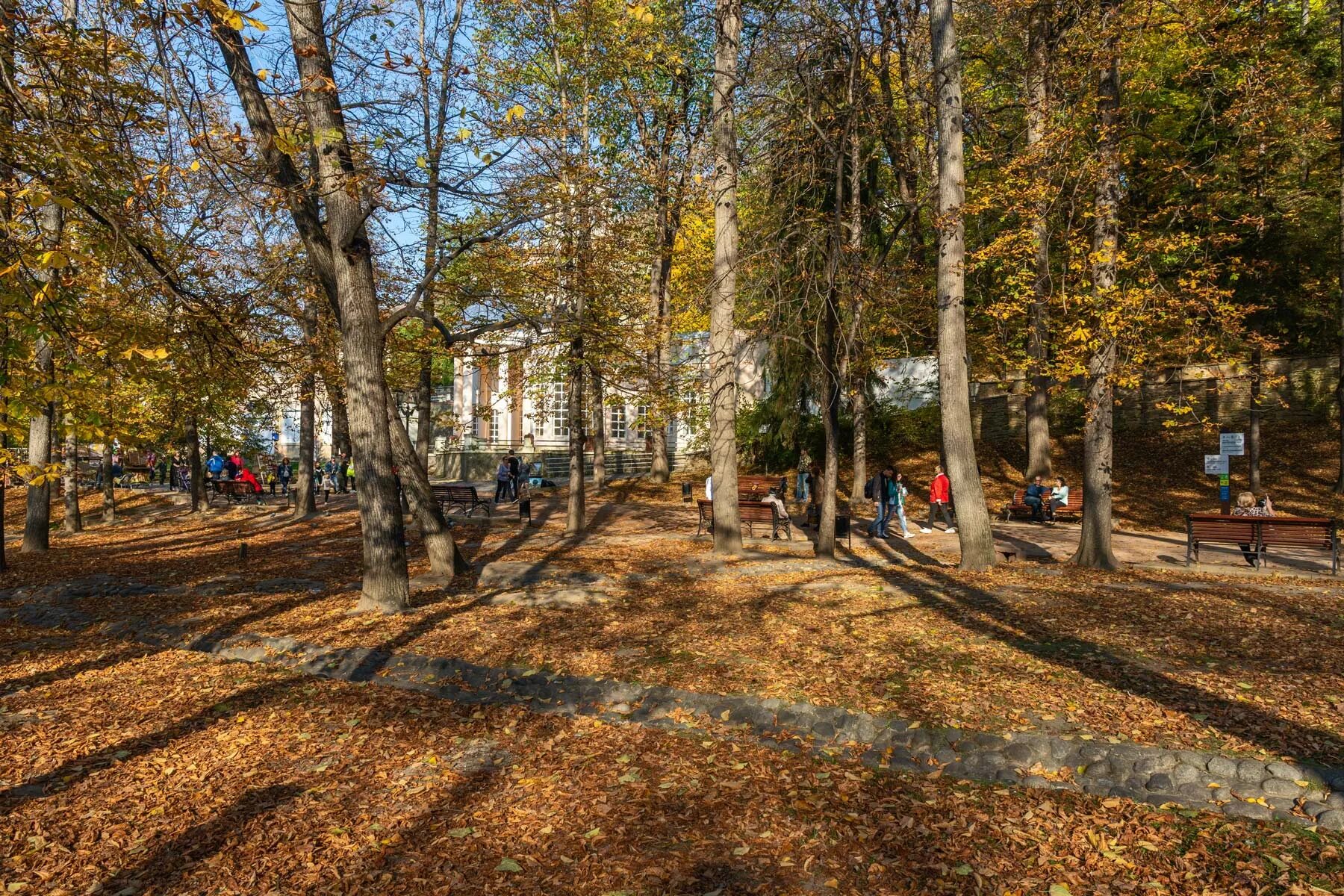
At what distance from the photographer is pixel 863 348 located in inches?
606

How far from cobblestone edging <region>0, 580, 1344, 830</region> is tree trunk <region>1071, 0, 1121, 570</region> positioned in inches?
280

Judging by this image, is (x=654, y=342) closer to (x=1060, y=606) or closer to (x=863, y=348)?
(x=863, y=348)

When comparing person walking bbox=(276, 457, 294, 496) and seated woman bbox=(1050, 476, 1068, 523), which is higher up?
person walking bbox=(276, 457, 294, 496)

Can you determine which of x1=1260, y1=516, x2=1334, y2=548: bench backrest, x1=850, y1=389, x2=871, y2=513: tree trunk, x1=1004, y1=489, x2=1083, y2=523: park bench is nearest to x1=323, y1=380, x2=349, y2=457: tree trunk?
x1=850, y1=389, x2=871, y2=513: tree trunk

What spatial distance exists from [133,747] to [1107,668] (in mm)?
7356

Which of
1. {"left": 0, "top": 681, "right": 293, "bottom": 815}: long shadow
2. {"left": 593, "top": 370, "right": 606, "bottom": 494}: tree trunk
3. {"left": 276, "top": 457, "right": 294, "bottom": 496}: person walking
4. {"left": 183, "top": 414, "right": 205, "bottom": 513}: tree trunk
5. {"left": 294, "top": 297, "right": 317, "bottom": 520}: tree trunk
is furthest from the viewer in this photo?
{"left": 276, "top": 457, "right": 294, "bottom": 496}: person walking

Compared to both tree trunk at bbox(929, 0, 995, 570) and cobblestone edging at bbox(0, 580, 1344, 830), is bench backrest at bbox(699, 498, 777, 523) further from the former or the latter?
cobblestone edging at bbox(0, 580, 1344, 830)

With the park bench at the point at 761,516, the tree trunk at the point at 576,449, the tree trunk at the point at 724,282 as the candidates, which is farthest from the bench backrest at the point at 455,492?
the tree trunk at the point at 724,282

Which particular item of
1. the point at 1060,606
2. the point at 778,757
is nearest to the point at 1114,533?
the point at 1060,606

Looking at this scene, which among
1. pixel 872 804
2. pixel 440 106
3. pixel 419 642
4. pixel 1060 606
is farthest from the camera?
pixel 440 106

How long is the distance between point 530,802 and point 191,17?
18.6ft

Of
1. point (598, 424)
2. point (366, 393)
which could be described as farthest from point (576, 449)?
point (366, 393)

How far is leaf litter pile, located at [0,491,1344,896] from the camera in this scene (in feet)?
12.9

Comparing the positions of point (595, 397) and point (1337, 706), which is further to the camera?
point (595, 397)
